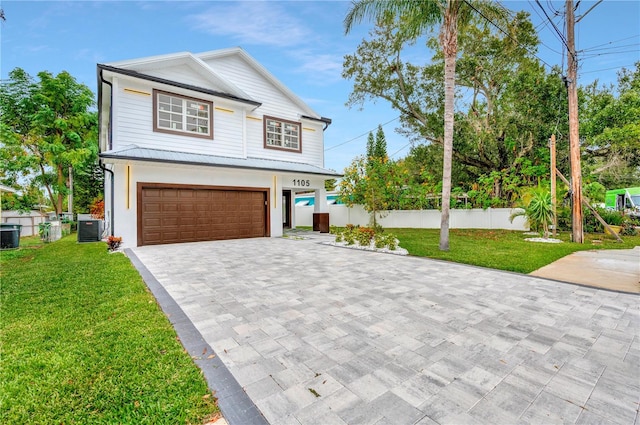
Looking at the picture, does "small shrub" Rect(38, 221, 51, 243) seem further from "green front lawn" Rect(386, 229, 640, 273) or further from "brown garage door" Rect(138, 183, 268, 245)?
"green front lawn" Rect(386, 229, 640, 273)

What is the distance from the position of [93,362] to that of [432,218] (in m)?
15.9

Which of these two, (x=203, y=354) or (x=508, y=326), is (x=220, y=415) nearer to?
(x=203, y=354)

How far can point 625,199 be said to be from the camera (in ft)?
69.8

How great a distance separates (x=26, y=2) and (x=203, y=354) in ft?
37.8

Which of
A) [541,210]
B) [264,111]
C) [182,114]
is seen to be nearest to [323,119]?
[264,111]

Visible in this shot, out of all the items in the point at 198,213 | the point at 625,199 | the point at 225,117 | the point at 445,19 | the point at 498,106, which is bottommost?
the point at 198,213

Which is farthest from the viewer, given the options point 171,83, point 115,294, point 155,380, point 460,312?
point 171,83

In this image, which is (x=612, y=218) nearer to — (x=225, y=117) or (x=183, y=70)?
(x=225, y=117)

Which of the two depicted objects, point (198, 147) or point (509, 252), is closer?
point (509, 252)

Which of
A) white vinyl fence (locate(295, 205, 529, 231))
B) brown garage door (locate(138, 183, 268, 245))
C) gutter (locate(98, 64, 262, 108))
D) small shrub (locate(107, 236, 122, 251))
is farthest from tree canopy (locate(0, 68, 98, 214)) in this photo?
white vinyl fence (locate(295, 205, 529, 231))

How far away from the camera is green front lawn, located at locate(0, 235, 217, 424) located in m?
1.92

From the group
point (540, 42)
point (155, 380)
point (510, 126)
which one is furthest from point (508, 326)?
point (540, 42)

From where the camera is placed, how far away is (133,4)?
936cm

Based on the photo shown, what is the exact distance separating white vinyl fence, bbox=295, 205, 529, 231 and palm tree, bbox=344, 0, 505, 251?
765 centimetres
